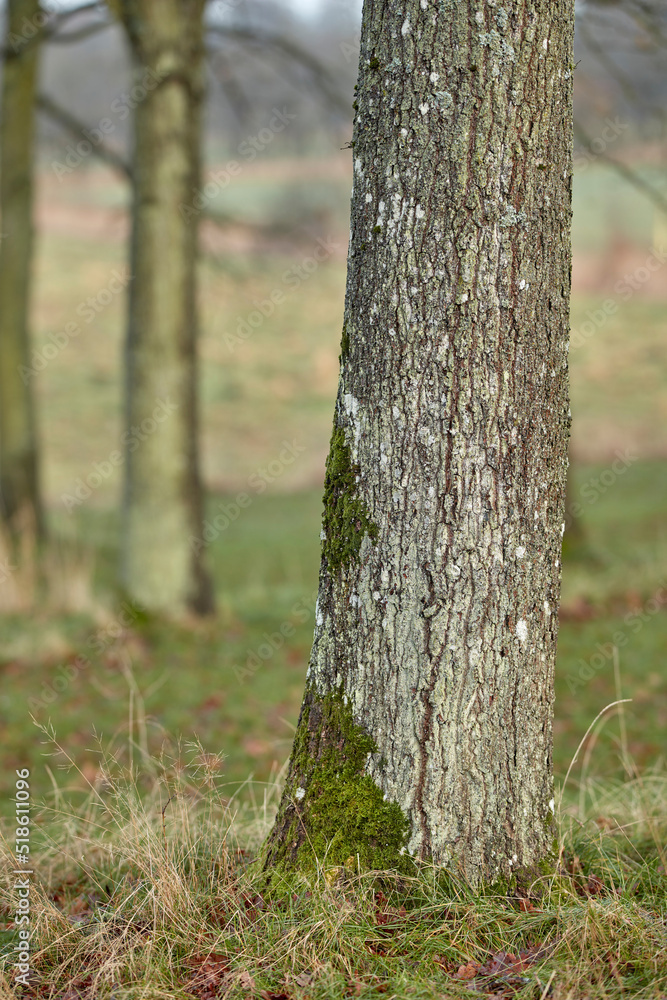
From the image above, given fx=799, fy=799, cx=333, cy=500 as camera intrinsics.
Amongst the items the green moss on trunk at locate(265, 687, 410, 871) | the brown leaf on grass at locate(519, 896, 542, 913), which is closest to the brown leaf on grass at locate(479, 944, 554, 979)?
the brown leaf on grass at locate(519, 896, 542, 913)

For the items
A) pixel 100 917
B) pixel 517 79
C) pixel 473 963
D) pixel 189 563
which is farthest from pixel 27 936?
pixel 189 563

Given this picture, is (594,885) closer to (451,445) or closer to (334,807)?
(334,807)

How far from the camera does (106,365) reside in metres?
22.5

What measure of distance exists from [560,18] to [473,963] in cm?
249

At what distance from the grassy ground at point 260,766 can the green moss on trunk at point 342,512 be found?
2.28 ft

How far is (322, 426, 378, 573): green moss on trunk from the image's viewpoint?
2268mm

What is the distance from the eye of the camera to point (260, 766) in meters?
4.67

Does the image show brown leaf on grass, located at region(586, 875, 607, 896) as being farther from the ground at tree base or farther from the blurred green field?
the blurred green field

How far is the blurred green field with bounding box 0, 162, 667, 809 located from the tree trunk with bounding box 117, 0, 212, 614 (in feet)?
1.73

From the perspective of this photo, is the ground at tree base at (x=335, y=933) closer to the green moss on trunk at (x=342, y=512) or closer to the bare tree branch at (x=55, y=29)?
the green moss on trunk at (x=342, y=512)

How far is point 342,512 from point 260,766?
284 centimetres

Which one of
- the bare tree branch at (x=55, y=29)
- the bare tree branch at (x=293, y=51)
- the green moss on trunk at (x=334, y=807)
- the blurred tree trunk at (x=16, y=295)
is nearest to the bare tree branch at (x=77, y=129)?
the blurred tree trunk at (x=16, y=295)

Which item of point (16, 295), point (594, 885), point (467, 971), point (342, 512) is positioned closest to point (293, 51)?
point (16, 295)

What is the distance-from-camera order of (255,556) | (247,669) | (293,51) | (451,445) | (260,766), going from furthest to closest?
(255,556) < (293,51) < (247,669) < (260,766) < (451,445)
